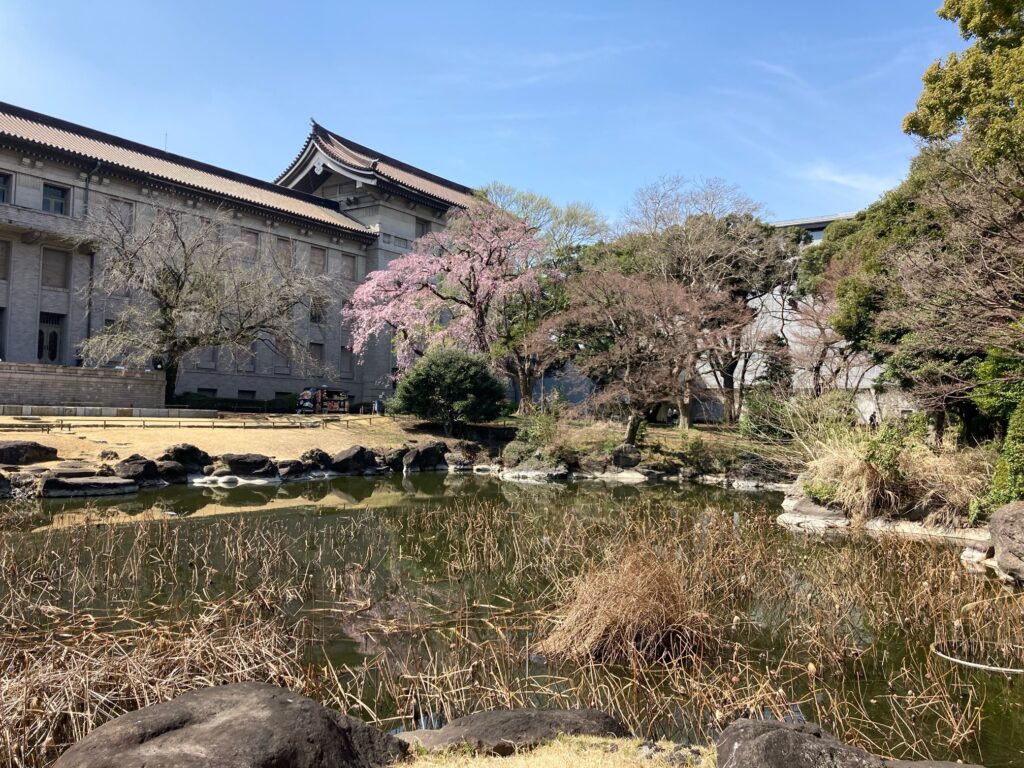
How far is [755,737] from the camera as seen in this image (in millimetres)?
3318

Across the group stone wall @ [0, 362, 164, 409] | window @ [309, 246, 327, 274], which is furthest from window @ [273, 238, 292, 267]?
stone wall @ [0, 362, 164, 409]

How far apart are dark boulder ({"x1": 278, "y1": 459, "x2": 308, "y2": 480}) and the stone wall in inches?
312

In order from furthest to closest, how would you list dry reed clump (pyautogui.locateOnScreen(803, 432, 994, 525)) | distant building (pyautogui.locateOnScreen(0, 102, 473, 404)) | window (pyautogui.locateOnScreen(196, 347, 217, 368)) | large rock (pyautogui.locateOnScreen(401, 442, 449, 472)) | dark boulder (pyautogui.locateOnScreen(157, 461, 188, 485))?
window (pyautogui.locateOnScreen(196, 347, 217, 368))
distant building (pyautogui.locateOnScreen(0, 102, 473, 404))
large rock (pyautogui.locateOnScreen(401, 442, 449, 472))
dark boulder (pyautogui.locateOnScreen(157, 461, 188, 485))
dry reed clump (pyautogui.locateOnScreen(803, 432, 994, 525))

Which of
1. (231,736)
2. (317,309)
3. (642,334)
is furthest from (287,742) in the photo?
(317,309)

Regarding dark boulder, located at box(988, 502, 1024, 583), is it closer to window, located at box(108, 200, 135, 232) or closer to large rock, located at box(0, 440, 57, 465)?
large rock, located at box(0, 440, 57, 465)

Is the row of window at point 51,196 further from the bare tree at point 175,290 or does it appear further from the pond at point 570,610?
the pond at point 570,610

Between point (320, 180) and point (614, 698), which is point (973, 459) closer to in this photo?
point (614, 698)

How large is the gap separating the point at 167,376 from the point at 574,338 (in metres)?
15.4

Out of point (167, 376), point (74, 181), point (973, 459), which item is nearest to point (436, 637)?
point (973, 459)

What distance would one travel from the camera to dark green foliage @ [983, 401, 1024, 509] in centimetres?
1138

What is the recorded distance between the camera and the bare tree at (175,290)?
25.3 meters

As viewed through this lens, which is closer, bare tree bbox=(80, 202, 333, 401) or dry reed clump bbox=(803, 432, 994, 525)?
dry reed clump bbox=(803, 432, 994, 525)

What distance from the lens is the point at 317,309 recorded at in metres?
32.3

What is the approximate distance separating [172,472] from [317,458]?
4.50 m
